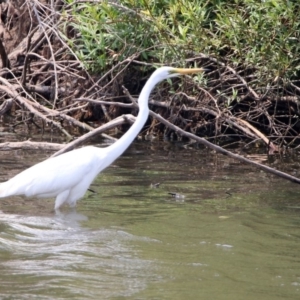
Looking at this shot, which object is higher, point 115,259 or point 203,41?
point 203,41

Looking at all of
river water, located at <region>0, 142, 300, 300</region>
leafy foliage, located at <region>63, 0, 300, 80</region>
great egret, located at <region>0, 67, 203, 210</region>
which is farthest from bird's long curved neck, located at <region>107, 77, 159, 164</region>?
leafy foliage, located at <region>63, 0, 300, 80</region>

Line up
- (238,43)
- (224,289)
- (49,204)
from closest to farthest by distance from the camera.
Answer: (224,289) → (49,204) → (238,43)

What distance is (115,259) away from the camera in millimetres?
5664

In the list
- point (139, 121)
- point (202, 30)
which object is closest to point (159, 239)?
point (139, 121)

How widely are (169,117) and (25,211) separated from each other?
443 cm

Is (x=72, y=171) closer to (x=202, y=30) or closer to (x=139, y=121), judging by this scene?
(x=139, y=121)

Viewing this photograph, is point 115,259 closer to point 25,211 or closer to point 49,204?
point 25,211

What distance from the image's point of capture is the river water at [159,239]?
4988mm

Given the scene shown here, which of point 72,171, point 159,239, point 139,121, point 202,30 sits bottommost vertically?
point 159,239

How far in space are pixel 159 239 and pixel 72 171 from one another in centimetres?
166

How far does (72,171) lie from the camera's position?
7.60m

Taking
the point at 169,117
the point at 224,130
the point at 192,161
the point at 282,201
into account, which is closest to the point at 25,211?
the point at 282,201

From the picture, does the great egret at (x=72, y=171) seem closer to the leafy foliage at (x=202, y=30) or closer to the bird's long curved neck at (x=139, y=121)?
the bird's long curved neck at (x=139, y=121)

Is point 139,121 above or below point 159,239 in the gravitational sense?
above
